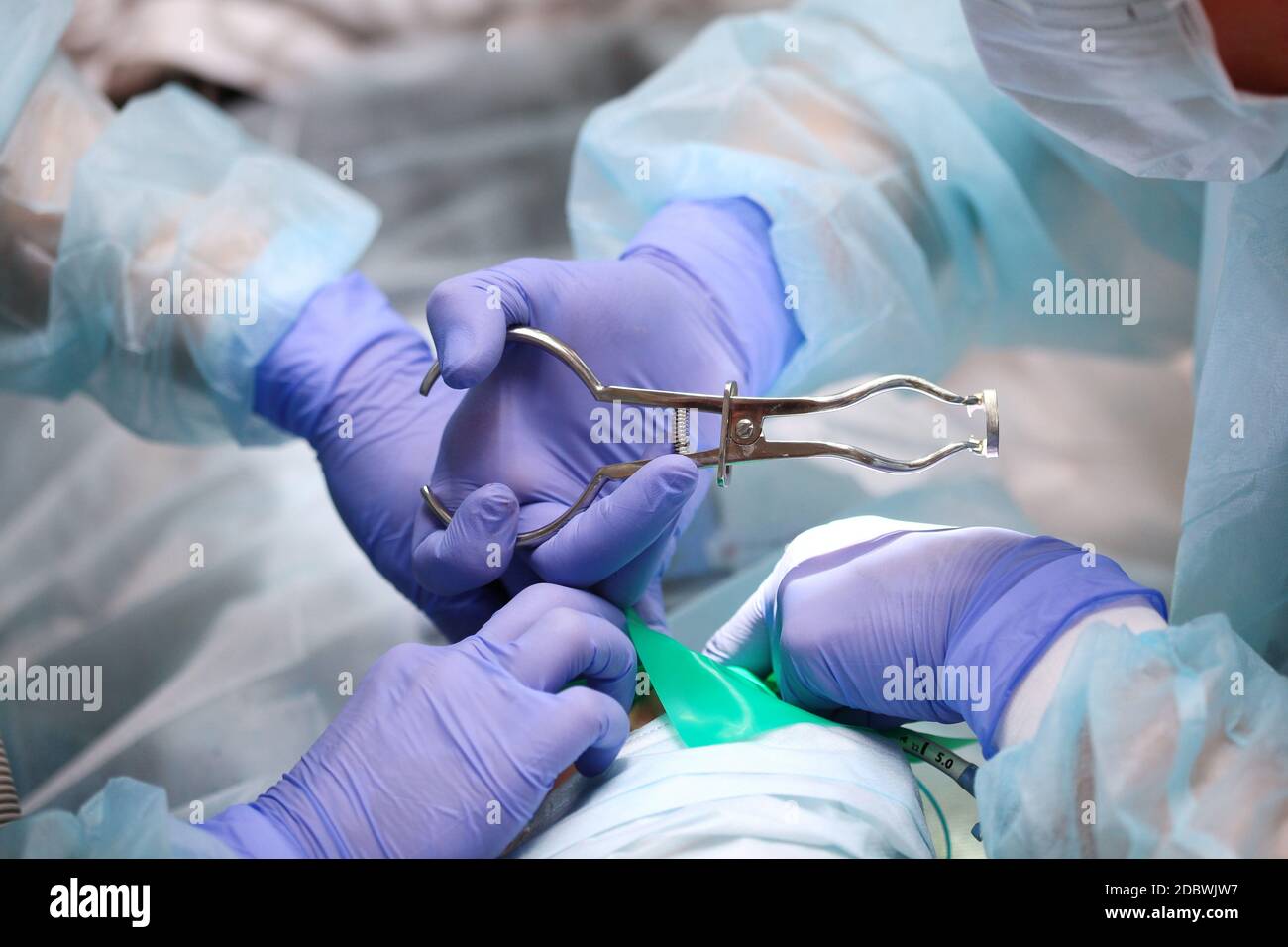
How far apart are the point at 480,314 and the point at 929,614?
14.7 inches

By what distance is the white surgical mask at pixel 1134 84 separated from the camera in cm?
69

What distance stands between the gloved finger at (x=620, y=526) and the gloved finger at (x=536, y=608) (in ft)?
0.04

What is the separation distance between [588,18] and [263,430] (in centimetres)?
98

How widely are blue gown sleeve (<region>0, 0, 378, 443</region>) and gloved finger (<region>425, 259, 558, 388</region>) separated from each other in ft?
1.06

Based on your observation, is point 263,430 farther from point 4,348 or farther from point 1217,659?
point 1217,659

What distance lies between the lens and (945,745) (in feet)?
2.83

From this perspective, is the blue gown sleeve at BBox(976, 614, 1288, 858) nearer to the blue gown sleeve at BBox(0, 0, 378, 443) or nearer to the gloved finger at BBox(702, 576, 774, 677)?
the gloved finger at BBox(702, 576, 774, 677)

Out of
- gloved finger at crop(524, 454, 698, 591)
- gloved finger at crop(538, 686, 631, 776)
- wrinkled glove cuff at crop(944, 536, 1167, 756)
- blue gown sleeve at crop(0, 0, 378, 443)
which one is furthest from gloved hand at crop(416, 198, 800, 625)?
blue gown sleeve at crop(0, 0, 378, 443)

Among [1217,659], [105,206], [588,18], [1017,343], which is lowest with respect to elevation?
[1217,659]

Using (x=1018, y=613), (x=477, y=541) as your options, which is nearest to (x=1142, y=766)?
(x=1018, y=613)

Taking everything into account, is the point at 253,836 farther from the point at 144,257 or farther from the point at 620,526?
the point at 144,257
